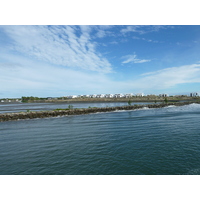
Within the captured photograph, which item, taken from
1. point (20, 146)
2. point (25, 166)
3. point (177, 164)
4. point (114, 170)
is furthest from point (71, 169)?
point (20, 146)

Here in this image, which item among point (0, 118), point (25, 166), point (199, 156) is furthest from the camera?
point (0, 118)

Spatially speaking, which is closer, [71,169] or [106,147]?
[71,169]

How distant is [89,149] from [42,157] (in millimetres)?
4923

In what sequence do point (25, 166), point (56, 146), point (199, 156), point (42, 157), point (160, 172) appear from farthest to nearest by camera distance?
point (56, 146) → point (42, 157) → point (199, 156) → point (25, 166) → point (160, 172)

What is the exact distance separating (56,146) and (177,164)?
42.8ft

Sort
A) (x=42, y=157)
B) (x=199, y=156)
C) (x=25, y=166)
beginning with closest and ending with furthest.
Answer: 1. (x=25, y=166)
2. (x=199, y=156)
3. (x=42, y=157)

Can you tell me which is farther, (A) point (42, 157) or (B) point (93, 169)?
(A) point (42, 157)

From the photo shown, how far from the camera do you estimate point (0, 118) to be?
3481 centimetres

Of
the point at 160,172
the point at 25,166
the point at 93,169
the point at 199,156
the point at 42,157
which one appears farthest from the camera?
the point at 42,157

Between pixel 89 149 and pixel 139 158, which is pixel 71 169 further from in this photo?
pixel 139 158

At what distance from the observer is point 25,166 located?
10.6 m

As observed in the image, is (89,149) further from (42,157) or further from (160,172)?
(160,172)

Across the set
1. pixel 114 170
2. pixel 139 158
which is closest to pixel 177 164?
pixel 139 158

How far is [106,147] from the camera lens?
1443 cm
